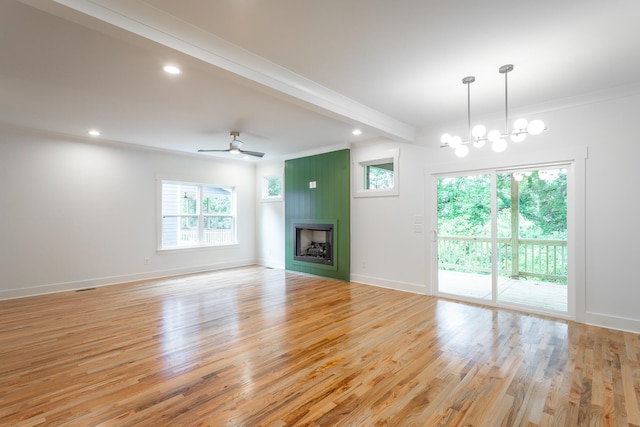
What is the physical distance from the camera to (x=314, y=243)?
23.3 ft

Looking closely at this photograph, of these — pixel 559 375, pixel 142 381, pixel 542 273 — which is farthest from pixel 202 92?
pixel 542 273

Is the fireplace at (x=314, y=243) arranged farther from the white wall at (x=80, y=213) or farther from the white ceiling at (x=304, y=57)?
the white ceiling at (x=304, y=57)

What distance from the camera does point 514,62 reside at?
2.89m

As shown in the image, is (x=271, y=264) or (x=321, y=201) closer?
(x=321, y=201)

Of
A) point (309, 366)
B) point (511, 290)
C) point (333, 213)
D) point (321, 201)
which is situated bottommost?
point (309, 366)

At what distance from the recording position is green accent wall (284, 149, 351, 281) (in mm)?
6105

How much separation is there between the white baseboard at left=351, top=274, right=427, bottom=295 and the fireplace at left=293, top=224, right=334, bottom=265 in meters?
0.74

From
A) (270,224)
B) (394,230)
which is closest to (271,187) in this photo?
(270,224)

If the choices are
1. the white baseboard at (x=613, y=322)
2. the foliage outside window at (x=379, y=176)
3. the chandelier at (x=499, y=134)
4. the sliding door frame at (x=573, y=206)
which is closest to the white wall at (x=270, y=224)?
the foliage outside window at (x=379, y=176)

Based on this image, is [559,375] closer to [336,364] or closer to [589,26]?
[336,364]

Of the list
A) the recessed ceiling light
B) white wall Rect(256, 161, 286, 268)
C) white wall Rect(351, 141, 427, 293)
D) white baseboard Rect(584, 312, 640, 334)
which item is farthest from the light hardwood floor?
white wall Rect(256, 161, 286, 268)

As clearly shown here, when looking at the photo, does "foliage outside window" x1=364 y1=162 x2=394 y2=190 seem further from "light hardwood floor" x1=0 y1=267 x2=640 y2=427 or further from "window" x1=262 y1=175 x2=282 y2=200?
"window" x1=262 y1=175 x2=282 y2=200

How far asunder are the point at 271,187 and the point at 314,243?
204 centimetres

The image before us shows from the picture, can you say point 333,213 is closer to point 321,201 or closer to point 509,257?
point 321,201
